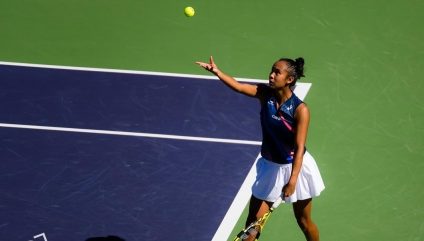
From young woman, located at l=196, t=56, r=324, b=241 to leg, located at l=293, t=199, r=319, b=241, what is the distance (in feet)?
0.04

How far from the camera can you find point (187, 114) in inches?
437

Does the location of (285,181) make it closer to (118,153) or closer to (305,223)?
(305,223)

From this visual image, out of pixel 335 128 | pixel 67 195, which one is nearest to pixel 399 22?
pixel 335 128

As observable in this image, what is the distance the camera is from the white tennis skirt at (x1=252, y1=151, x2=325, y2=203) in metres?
8.73

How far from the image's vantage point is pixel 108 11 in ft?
41.2

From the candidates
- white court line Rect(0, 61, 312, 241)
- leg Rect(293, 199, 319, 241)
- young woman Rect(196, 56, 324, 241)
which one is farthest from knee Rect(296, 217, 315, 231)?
white court line Rect(0, 61, 312, 241)

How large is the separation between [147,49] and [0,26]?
7.31ft

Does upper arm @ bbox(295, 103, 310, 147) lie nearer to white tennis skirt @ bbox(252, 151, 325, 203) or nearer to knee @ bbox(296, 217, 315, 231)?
white tennis skirt @ bbox(252, 151, 325, 203)

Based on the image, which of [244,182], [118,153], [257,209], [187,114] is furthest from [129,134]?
[257,209]

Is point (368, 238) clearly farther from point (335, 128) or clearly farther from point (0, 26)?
point (0, 26)

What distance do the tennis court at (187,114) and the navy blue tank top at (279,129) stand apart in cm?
147

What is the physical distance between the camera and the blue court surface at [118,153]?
10.1m

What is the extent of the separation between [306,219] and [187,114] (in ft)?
8.81

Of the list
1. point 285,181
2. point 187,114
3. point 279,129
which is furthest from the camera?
point 187,114
